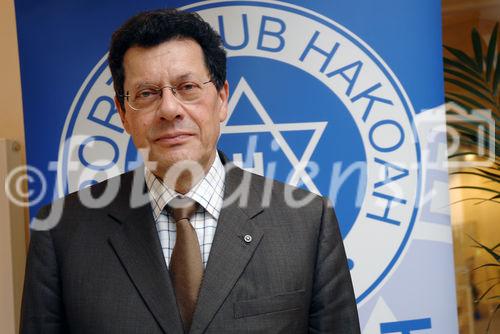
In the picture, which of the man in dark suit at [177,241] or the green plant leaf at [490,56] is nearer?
the man in dark suit at [177,241]

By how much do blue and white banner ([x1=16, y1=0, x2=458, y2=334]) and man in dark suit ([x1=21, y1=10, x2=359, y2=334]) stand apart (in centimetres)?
74

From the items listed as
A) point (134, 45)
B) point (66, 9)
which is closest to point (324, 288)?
point (134, 45)

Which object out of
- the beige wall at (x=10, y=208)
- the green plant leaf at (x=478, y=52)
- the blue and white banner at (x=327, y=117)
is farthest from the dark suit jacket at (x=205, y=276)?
the green plant leaf at (x=478, y=52)

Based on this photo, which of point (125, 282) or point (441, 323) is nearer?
point (125, 282)

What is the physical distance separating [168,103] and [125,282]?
0.48 m

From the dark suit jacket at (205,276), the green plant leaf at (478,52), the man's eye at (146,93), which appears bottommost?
the dark suit jacket at (205,276)

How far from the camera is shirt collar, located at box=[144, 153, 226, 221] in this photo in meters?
1.44

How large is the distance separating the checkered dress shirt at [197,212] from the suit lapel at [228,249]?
0.13 ft

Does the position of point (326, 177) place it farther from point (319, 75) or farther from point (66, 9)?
point (66, 9)

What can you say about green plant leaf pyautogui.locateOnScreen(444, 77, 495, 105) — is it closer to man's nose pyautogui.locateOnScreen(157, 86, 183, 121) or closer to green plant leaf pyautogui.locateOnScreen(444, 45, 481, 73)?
green plant leaf pyautogui.locateOnScreen(444, 45, 481, 73)

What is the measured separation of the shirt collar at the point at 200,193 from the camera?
4.71 ft

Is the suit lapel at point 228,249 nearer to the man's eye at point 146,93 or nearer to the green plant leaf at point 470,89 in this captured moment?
the man's eye at point 146,93

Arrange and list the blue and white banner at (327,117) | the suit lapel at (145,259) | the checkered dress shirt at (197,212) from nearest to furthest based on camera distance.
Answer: the suit lapel at (145,259) < the checkered dress shirt at (197,212) < the blue and white banner at (327,117)

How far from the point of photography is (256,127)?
2.25 m
